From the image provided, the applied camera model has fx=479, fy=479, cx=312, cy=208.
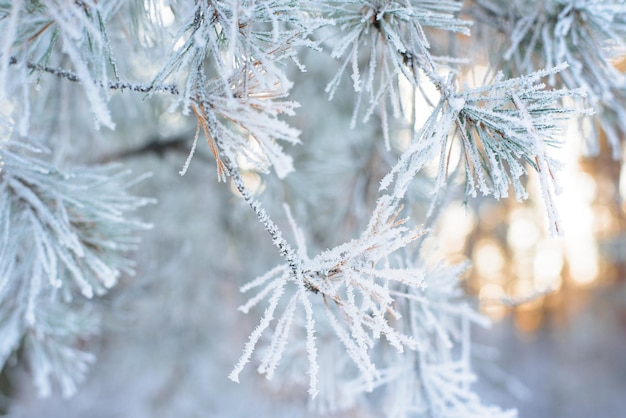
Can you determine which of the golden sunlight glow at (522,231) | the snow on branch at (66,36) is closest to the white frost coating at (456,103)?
the snow on branch at (66,36)

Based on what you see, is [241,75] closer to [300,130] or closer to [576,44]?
[300,130]

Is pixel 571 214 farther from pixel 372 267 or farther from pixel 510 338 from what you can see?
pixel 372 267

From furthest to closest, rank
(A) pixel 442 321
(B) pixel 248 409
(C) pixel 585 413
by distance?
(C) pixel 585 413
(B) pixel 248 409
(A) pixel 442 321

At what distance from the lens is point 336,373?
46.2 inches

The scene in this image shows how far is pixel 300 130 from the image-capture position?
51cm

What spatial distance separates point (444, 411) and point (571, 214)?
5.45m

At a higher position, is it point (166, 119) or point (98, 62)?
point (98, 62)

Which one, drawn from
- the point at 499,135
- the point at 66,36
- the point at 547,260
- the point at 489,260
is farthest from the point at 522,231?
the point at 66,36

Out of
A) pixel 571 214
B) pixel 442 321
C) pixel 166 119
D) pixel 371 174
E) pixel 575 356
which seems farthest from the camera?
pixel 571 214

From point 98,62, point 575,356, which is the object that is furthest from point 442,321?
point 575,356

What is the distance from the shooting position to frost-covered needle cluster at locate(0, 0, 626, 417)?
1.80 feet

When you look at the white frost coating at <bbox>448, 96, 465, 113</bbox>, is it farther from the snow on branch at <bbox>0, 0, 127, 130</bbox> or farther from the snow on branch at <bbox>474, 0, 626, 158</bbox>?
the snow on branch at <bbox>0, 0, 127, 130</bbox>

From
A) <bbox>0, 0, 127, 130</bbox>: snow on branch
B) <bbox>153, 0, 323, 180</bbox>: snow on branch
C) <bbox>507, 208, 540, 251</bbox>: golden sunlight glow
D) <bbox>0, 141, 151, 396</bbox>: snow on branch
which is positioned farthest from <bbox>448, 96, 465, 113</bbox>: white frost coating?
<bbox>507, 208, 540, 251</bbox>: golden sunlight glow

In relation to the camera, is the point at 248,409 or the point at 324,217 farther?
the point at 248,409
